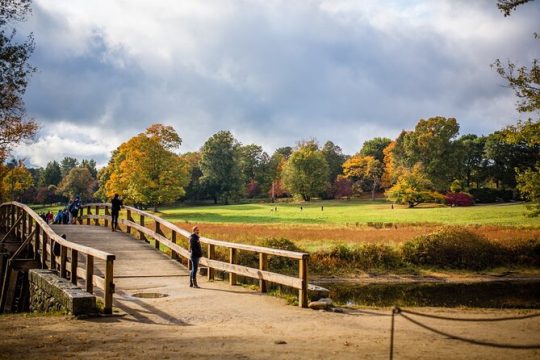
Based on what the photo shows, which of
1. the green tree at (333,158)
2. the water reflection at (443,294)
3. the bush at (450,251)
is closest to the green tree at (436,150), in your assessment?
the green tree at (333,158)

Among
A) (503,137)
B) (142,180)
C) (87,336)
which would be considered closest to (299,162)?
(142,180)

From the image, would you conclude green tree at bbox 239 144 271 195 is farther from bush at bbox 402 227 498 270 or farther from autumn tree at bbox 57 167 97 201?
bush at bbox 402 227 498 270

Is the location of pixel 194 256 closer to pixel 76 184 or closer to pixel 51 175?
pixel 76 184

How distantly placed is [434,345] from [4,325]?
802 cm

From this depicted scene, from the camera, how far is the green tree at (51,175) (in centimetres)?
11962

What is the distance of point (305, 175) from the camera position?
8625 centimetres

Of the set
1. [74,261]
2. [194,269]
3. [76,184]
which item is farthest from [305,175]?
[74,261]

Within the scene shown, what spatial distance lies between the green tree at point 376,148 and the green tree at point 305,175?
30.1m

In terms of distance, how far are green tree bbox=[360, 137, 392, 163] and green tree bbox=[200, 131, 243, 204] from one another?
1581 inches

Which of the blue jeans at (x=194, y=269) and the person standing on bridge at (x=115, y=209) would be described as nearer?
the blue jeans at (x=194, y=269)

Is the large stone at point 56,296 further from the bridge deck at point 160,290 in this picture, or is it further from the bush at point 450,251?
the bush at point 450,251

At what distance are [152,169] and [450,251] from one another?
→ 41.8m

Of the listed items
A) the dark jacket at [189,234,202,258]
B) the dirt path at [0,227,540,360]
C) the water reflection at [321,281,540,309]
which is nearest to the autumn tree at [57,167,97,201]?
the water reflection at [321,281,540,309]

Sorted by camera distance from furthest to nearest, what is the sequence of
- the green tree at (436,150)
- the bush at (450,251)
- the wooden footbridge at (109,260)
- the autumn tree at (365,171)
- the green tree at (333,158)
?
the green tree at (333,158)
the autumn tree at (365,171)
the green tree at (436,150)
the bush at (450,251)
the wooden footbridge at (109,260)
